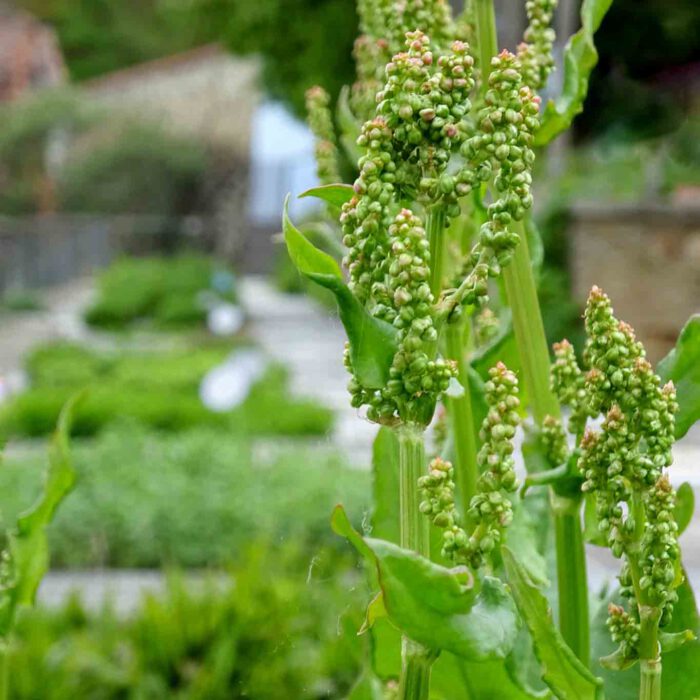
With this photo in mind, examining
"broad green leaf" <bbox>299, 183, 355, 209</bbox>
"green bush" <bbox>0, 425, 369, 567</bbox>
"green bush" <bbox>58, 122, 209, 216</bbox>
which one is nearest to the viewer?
"broad green leaf" <bbox>299, 183, 355, 209</bbox>

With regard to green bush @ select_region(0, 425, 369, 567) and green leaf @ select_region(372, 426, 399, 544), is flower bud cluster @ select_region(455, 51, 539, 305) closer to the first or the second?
green leaf @ select_region(372, 426, 399, 544)

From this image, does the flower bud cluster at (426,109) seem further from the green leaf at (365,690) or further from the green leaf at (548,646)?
the green leaf at (365,690)

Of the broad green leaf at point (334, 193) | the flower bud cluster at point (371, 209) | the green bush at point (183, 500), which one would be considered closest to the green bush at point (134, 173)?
the green bush at point (183, 500)

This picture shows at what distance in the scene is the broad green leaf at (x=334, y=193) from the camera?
0.69 meters

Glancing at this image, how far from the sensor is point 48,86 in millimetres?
20469

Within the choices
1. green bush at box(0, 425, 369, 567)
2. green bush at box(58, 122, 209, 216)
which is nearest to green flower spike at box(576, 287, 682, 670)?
green bush at box(0, 425, 369, 567)

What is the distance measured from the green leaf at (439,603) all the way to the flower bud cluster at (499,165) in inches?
5.2

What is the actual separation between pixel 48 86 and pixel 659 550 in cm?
2086

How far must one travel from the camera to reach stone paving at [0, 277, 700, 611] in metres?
3.16

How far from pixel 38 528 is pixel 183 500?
10.1 ft

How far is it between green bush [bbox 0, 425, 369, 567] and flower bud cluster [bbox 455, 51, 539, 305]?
2711 millimetres

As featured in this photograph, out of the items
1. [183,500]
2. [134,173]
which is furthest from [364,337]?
[134,173]

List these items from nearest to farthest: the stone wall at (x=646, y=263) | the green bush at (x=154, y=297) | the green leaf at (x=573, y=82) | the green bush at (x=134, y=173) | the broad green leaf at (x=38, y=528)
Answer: the green leaf at (x=573, y=82) → the broad green leaf at (x=38, y=528) → the stone wall at (x=646, y=263) → the green bush at (x=154, y=297) → the green bush at (x=134, y=173)

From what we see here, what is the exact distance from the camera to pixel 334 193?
71 centimetres
